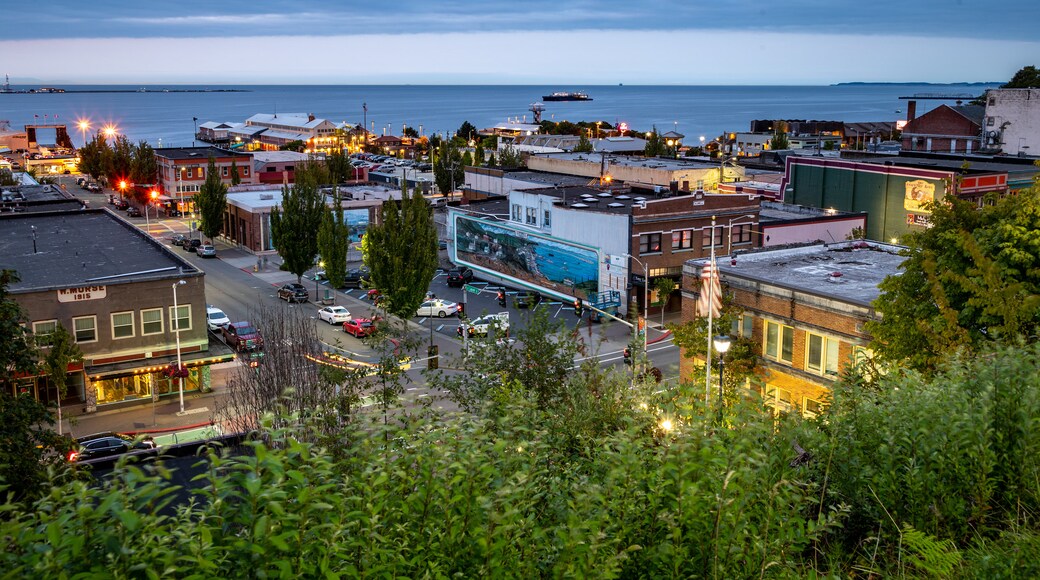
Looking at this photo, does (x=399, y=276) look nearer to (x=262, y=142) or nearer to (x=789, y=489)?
(x=789, y=489)

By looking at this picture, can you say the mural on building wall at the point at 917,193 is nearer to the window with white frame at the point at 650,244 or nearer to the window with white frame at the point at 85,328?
the window with white frame at the point at 650,244

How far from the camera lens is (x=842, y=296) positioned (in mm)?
32031

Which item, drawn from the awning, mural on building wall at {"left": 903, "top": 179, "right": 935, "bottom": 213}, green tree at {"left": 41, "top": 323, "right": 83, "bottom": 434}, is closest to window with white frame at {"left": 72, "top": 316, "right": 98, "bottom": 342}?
the awning

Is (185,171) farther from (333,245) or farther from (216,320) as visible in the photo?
(216,320)

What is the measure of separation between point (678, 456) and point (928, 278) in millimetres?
20364

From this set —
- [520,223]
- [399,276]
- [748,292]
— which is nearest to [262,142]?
[520,223]

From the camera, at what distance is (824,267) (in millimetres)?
38125

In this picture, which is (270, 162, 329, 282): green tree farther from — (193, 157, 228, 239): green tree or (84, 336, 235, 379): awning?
(193, 157, 228, 239): green tree

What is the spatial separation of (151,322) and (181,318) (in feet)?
4.23

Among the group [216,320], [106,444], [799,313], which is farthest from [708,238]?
[106,444]

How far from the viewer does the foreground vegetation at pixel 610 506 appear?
729cm

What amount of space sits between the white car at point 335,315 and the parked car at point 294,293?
5471 mm

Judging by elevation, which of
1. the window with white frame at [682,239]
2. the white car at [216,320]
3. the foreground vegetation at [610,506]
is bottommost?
the white car at [216,320]

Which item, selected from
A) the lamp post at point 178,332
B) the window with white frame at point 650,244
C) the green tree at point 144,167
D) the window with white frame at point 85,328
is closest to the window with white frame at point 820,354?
the window with white frame at point 650,244
